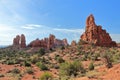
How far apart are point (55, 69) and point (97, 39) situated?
1285 inches

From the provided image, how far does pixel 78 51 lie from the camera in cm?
6225

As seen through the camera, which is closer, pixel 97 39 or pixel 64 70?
pixel 64 70

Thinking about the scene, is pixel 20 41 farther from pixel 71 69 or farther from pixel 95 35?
pixel 71 69

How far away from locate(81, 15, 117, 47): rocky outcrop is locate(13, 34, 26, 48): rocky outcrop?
51.8 m

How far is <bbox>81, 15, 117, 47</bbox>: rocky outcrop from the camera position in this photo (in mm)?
72000

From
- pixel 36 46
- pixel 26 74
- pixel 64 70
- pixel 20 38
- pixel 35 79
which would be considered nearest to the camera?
pixel 64 70

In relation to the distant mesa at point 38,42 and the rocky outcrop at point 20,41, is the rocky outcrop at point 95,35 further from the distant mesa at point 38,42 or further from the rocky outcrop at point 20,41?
the rocky outcrop at point 20,41

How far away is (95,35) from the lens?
72.5m

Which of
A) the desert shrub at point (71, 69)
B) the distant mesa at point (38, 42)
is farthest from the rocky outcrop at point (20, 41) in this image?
the desert shrub at point (71, 69)

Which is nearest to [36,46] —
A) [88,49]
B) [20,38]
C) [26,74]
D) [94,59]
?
[20,38]

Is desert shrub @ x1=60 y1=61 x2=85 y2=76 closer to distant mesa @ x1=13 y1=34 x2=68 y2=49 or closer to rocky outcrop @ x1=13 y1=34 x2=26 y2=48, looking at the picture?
distant mesa @ x1=13 y1=34 x2=68 y2=49

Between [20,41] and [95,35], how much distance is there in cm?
6002

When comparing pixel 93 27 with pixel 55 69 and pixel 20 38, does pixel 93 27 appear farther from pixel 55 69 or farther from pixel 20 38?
pixel 20 38

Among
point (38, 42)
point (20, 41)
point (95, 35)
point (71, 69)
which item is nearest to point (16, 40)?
point (20, 41)
